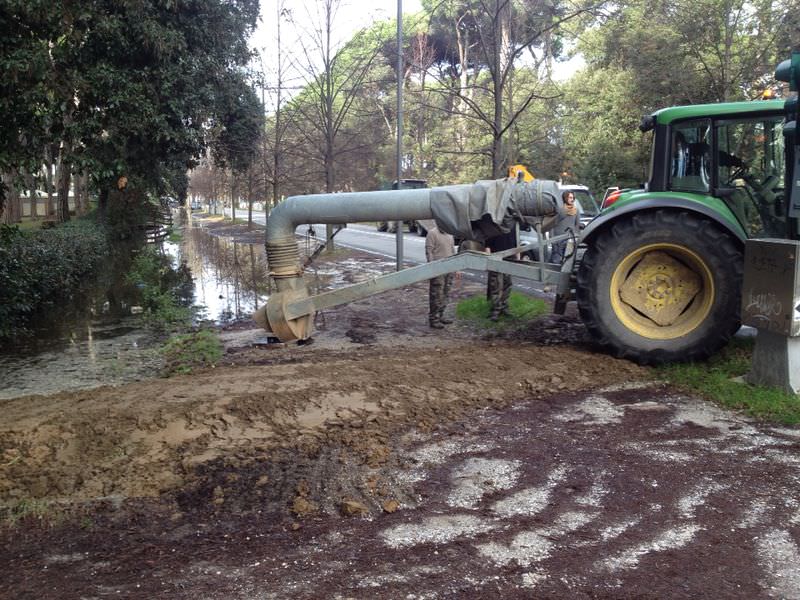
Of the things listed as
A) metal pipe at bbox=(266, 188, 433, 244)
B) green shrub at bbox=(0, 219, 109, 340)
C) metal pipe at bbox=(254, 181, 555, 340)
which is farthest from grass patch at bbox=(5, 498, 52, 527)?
green shrub at bbox=(0, 219, 109, 340)

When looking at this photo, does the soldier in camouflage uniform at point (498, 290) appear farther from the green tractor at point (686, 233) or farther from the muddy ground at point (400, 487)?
the muddy ground at point (400, 487)

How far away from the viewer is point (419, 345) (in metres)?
9.12

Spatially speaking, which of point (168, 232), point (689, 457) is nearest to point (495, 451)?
point (689, 457)

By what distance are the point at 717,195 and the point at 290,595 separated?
18.7 feet

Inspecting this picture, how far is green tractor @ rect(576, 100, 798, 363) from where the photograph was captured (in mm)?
6820

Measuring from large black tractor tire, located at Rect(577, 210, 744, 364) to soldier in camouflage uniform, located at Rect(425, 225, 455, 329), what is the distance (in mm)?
3146

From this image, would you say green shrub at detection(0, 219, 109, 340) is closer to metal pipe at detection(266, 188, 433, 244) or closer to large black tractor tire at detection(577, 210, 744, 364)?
metal pipe at detection(266, 188, 433, 244)

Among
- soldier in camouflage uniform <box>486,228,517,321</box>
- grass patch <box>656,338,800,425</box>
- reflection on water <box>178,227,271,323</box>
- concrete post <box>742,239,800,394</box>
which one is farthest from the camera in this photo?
reflection on water <box>178,227,271,323</box>

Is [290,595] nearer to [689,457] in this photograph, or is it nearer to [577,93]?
[689,457]

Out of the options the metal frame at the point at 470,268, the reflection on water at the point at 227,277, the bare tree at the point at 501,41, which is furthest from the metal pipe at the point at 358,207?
the reflection on water at the point at 227,277

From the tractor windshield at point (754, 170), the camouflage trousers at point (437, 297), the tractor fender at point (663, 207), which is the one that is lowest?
the camouflage trousers at point (437, 297)

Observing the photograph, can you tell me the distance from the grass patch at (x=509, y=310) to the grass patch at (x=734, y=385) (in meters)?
3.23

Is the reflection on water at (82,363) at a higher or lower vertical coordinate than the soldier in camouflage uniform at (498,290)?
lower

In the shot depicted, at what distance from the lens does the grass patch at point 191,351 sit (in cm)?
863
